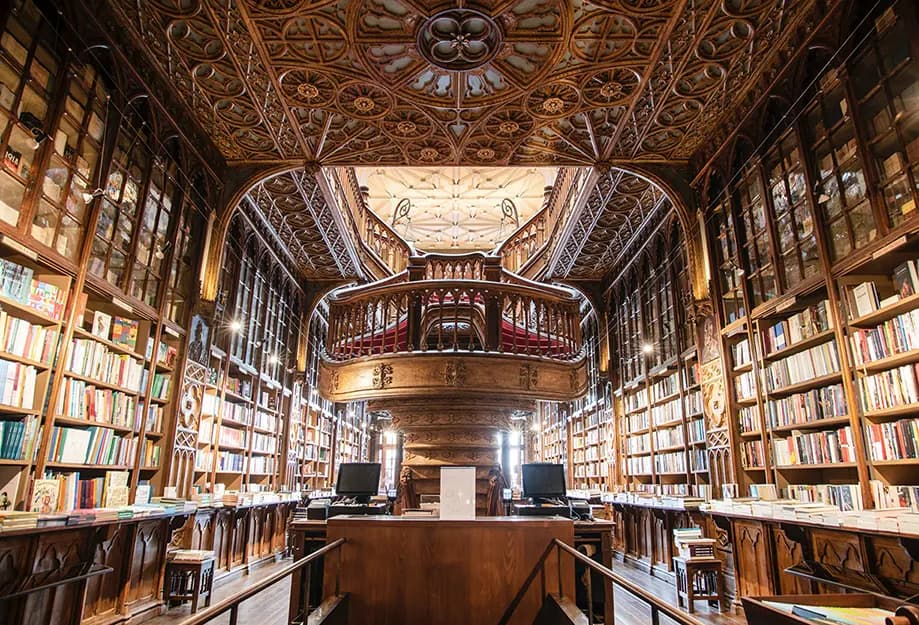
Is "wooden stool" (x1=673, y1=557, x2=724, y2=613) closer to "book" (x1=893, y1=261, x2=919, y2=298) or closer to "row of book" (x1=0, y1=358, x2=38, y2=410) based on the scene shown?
"book" (x1=893, y1=261, x2=919, y2=298)

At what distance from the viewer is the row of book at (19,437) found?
9.89 feet

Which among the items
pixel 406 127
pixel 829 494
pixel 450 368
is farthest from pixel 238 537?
pixel 829 494

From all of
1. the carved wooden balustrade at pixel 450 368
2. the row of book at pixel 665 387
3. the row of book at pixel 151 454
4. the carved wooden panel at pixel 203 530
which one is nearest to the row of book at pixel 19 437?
the row of book at pixel 151 454

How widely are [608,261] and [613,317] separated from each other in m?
1.03

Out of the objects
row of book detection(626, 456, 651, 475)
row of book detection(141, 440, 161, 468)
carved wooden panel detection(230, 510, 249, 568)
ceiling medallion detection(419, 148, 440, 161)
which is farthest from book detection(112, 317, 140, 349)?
row of book detection(626, 456, 651, 475)

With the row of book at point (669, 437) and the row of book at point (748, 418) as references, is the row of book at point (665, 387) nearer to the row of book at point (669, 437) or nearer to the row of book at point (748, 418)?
the row of book at point (669, 437)

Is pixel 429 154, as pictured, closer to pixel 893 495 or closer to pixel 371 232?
pixel 371 232

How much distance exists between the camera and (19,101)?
10.2 ft

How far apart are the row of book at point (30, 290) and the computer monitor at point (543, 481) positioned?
383 cm

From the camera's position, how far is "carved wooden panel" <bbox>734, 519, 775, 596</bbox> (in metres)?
4.27

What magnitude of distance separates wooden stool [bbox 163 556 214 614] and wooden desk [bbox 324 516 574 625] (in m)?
1.90

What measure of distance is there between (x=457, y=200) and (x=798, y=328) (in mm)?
10985

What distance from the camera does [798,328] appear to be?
4.15 metres

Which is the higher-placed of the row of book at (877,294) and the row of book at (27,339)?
the row of book at (877,294)
